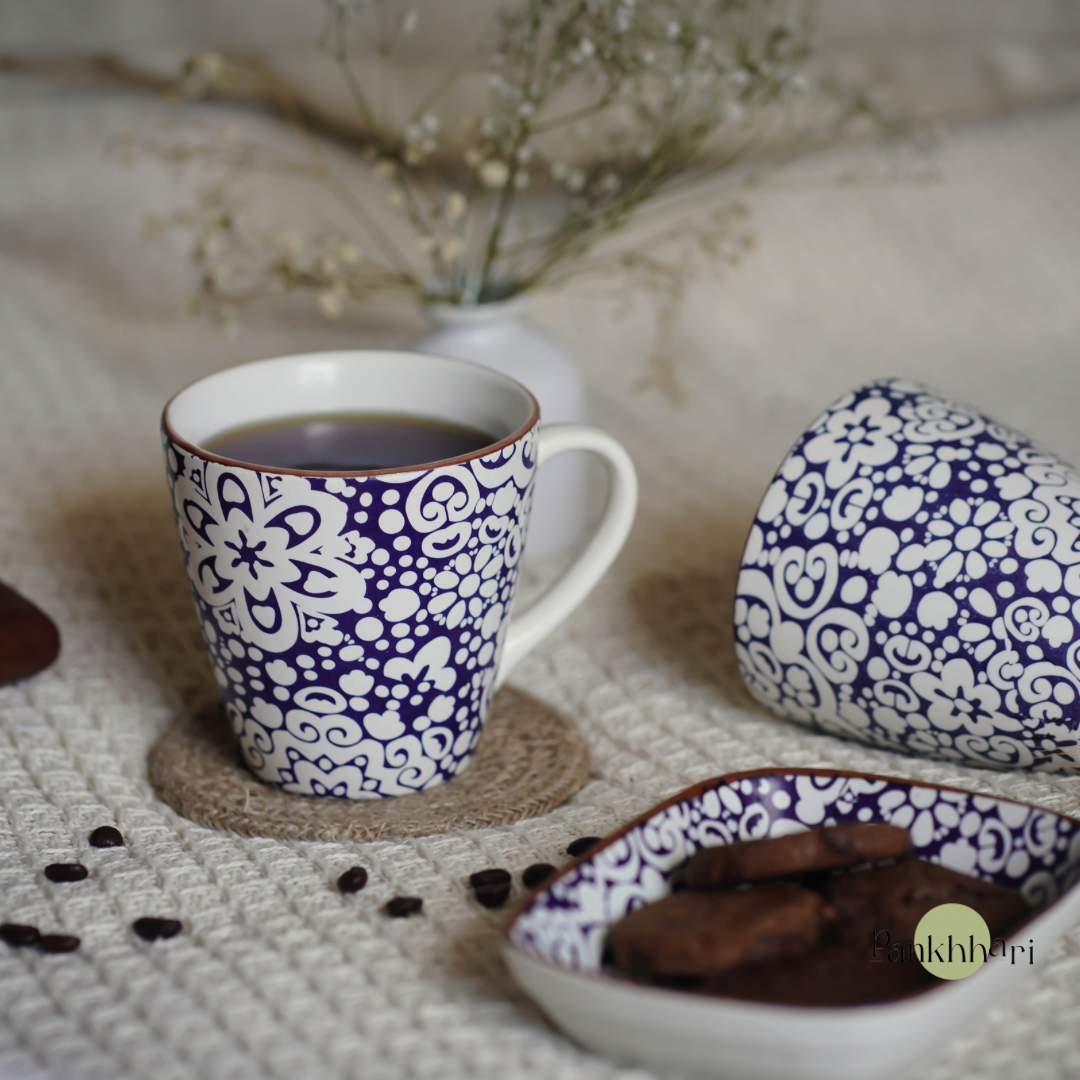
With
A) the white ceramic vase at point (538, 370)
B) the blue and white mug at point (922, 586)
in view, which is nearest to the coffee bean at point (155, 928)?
the blue and white mug at point (922, 586)

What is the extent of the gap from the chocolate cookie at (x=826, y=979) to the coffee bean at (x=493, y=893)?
148mm

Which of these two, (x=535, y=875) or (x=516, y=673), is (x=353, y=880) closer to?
(x=535, y=875)

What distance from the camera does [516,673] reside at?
91 cm

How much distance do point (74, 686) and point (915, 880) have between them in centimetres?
56

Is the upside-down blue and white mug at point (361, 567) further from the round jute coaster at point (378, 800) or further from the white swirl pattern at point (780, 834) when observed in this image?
the white swirl pattern at point (780, 834)

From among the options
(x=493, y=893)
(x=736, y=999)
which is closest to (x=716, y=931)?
(x=736, y=999)

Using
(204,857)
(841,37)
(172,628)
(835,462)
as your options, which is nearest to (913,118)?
(841,37)

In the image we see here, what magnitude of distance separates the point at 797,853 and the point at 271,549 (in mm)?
293

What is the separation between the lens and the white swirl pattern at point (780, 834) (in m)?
0.55

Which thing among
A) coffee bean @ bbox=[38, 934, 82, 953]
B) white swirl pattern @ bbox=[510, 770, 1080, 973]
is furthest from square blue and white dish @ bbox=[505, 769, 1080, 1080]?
coffee bean @ bbox=[38, 934, 82, 953]

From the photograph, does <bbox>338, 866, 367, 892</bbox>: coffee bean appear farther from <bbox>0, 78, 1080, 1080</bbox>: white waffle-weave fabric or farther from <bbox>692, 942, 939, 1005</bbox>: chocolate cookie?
<bbox>692, 942, 939, 1005</bbox>: chocolate cookie

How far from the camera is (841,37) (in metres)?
1.49

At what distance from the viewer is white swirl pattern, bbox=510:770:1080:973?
1.81ft

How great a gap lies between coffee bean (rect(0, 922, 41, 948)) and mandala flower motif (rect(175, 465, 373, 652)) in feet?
0.57
